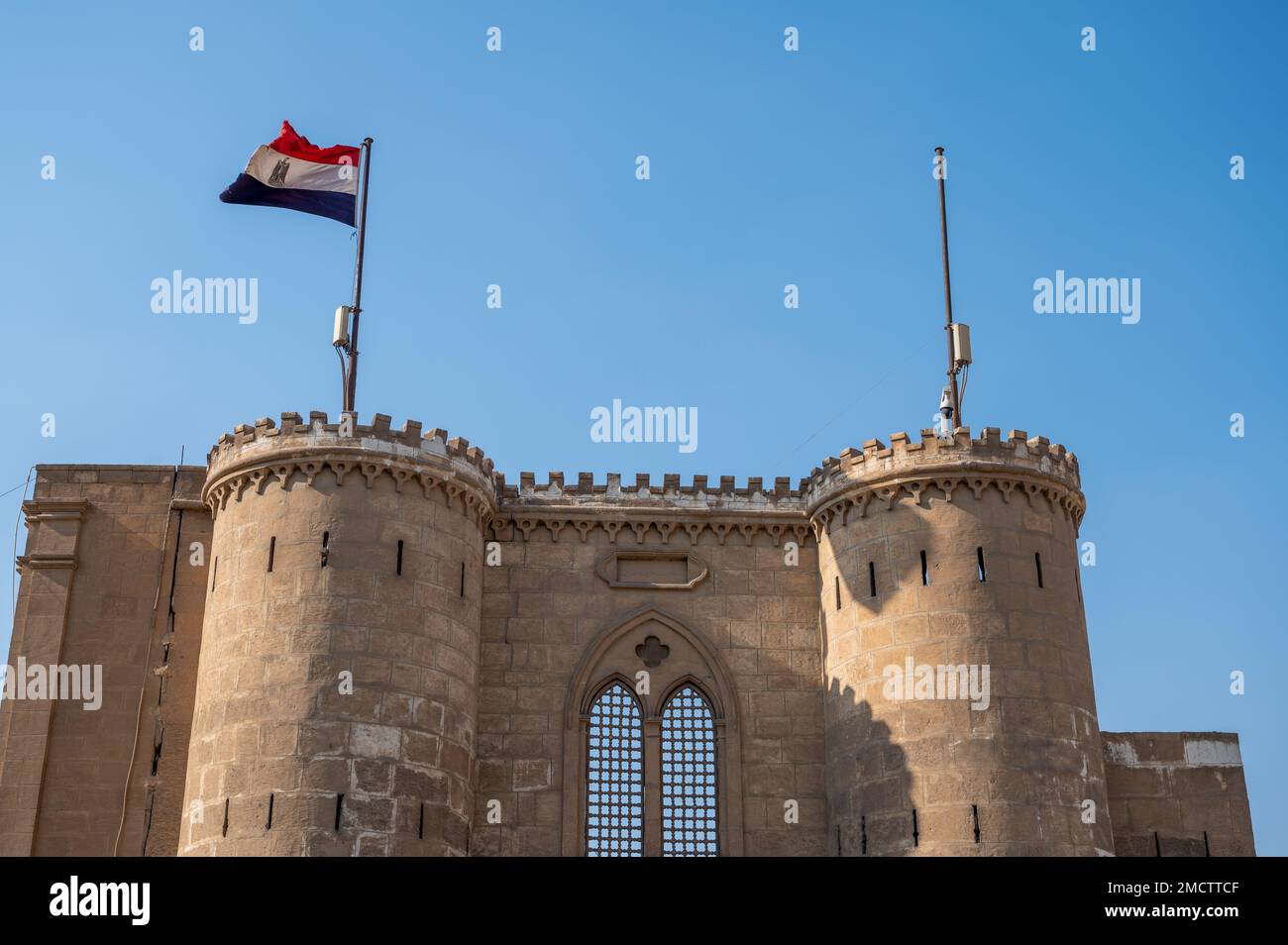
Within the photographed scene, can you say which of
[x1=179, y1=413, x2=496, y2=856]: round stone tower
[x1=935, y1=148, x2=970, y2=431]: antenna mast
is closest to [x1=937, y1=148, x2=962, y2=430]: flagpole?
[x1=935, y1=148, x2=970, y2=431]: antenna mast

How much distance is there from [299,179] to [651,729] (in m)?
15.8

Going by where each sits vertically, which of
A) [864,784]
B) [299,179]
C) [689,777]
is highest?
[299,179]

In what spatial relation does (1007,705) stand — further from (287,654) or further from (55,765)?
(55,765)

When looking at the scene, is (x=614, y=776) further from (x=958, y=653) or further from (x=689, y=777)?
(x=958, y=653)

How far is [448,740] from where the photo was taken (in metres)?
33.2

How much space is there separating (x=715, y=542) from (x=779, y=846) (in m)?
7.24

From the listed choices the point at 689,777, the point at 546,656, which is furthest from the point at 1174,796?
the point at 546,656

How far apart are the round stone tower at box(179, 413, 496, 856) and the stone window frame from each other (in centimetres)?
228

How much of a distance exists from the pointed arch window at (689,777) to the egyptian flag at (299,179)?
14270 mm

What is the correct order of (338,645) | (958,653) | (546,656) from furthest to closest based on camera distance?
(546,656) < (958,653) < (338,645)

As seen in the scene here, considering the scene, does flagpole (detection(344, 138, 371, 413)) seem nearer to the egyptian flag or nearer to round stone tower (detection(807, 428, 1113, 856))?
the egyptian flag

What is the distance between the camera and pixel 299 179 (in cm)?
3809

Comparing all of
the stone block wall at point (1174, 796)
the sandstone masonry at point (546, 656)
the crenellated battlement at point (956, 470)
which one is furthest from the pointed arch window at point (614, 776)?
the stone block wall at point (1174, 796)
